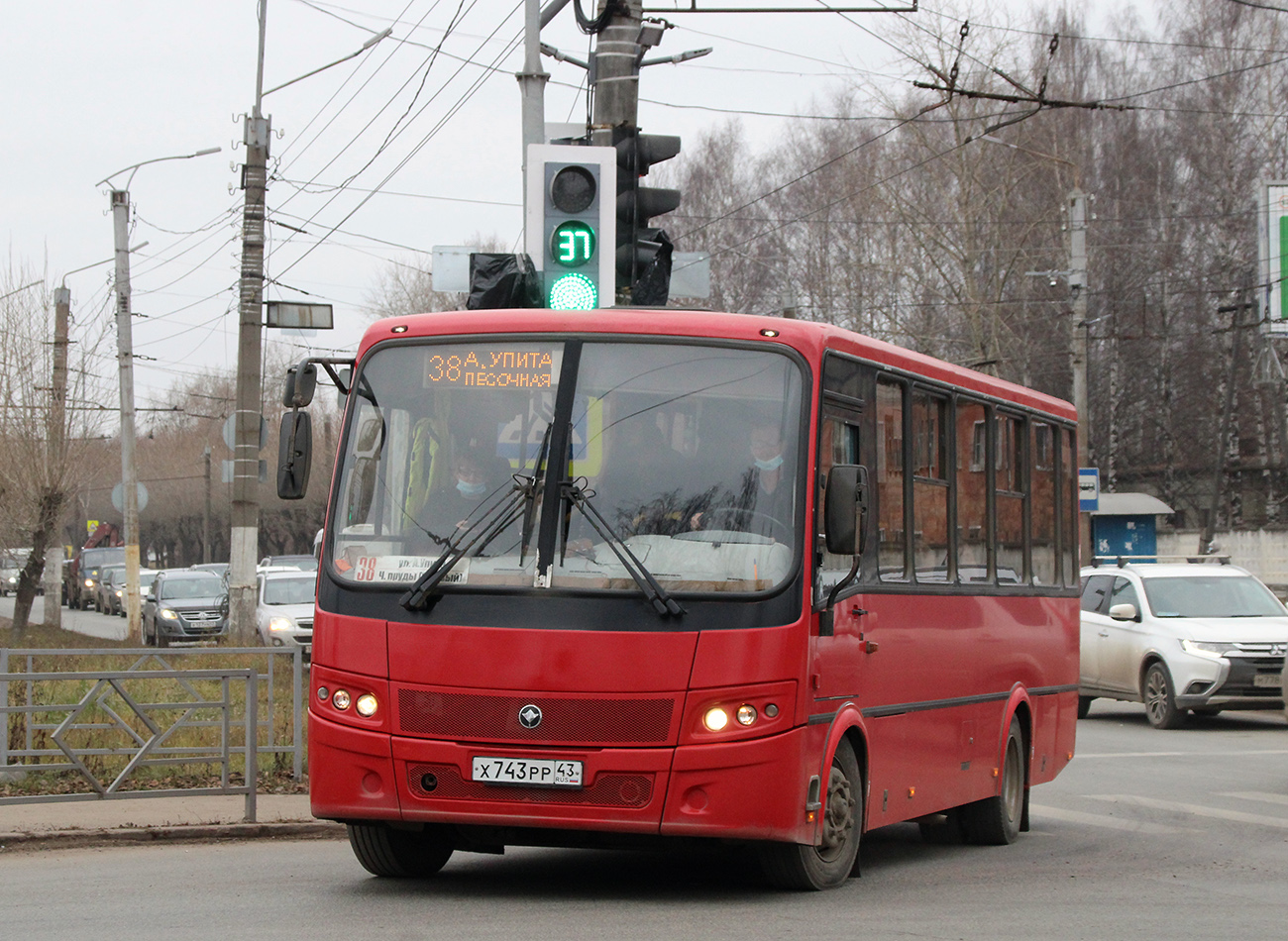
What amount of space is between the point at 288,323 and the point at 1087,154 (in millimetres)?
40326

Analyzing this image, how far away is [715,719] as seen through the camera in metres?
7.66

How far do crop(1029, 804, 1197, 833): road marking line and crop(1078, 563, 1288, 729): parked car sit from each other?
621cm

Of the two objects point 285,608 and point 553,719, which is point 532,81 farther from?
point 285,608

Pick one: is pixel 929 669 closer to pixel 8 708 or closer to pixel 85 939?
pixel 85 939

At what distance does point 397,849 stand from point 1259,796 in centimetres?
758

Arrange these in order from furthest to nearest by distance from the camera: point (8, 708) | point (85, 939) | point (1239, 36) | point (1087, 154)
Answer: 1. point (1087, 154)
2. point (1239, 36)
3. point (8, 708)
4. point (85, 939)

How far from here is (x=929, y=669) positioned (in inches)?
388

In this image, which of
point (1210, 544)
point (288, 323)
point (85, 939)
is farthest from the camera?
point (1210, 544)

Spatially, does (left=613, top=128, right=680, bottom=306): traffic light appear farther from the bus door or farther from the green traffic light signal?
the bus door

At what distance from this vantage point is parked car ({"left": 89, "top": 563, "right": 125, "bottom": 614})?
58719mm

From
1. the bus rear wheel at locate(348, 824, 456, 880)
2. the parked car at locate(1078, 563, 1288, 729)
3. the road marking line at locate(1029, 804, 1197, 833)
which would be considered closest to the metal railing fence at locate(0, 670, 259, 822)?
the bus rear wheel at locate(348, 824, 456, 880)

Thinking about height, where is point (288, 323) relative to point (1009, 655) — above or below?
above

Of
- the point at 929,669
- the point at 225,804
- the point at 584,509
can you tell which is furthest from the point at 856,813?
the point at 225,804

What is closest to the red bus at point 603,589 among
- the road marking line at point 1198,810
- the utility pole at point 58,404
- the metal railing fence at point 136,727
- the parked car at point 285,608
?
the metal railing fence at point 136,727
